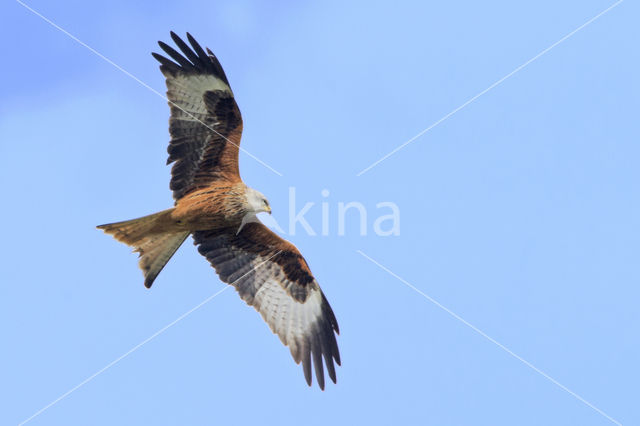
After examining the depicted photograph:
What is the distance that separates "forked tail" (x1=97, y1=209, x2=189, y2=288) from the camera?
1054 cm

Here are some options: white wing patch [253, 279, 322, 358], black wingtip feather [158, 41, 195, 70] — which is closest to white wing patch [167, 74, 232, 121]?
black wingtip feather [158, 41, 195, 70]

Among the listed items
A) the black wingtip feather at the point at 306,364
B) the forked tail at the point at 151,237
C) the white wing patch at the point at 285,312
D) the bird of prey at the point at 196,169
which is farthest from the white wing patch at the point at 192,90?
the black wingtip feather at the point at 306,364

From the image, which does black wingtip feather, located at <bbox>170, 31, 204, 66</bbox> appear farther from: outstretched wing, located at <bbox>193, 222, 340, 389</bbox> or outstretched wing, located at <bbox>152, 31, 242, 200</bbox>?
outstretched wing, located at <bbox>193, 222, 340, 389</bbox>

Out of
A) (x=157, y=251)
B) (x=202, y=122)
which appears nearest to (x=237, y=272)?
(x=157, y=251)

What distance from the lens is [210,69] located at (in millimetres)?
10906

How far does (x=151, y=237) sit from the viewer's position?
1086 cm

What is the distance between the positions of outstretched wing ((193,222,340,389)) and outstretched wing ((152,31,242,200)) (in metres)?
0.96

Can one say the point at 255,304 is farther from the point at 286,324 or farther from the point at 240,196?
the point at 240,196

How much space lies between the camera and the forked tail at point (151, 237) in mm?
10539

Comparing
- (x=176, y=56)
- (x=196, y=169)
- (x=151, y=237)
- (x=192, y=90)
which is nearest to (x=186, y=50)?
(x=176, y=56)

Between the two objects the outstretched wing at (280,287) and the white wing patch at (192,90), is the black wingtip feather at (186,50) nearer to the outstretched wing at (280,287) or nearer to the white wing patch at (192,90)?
the white wing patch at (192,90)

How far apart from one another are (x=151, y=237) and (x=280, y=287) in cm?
197

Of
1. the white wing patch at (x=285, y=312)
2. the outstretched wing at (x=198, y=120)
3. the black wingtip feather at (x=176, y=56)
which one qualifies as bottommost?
the white wing patch at (x=285, y=312)

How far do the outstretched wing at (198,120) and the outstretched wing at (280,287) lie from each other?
960 mm
